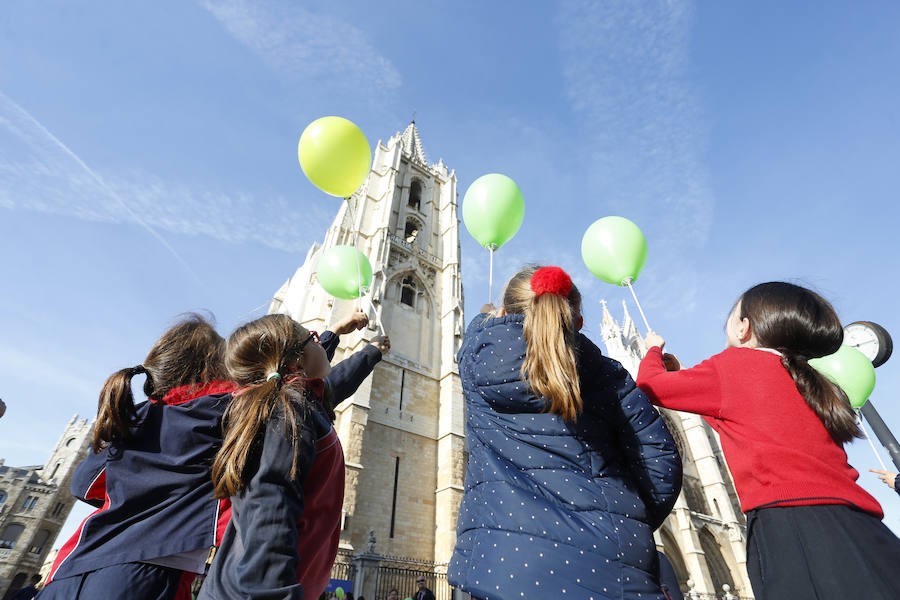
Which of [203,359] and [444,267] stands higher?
[444,267]

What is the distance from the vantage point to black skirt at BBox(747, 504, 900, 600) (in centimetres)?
130

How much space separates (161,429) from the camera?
187 centimetres

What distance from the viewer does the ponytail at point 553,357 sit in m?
1.54

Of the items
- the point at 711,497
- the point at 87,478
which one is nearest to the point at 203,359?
the point at 87,478

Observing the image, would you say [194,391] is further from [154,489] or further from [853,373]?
[853,373]

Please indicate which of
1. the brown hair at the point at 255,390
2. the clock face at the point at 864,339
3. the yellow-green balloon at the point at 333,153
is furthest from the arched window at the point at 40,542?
the clock face at the point at 864,339

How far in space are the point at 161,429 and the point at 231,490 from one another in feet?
2.06

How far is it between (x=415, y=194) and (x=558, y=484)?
917 inches

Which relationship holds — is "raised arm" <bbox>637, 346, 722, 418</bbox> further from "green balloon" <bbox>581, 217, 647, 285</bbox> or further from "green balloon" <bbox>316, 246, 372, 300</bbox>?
"green balloon" <bbox>316, 246, 372, 300</bbox>

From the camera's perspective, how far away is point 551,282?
6.03 feet

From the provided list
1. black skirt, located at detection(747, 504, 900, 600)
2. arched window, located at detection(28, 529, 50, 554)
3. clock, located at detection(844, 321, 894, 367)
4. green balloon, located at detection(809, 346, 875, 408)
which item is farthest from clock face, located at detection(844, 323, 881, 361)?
arched window, located at detection(28, 529, 50, 554)

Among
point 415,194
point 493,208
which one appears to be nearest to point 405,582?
point 493,208

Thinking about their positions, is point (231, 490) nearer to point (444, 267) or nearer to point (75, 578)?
point (75, 578)

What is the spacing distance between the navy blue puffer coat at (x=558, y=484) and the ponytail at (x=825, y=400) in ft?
2.16
